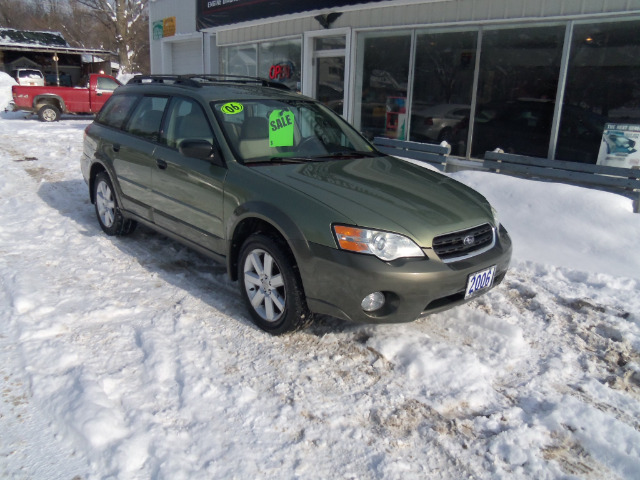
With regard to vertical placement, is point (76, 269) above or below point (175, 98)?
below

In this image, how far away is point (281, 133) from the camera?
4332 mm

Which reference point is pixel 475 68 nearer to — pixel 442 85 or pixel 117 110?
pixel 442 85

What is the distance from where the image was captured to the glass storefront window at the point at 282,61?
12.6 m

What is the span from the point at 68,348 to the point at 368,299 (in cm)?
199

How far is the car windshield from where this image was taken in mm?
4133

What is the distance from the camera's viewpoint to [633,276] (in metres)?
4.84

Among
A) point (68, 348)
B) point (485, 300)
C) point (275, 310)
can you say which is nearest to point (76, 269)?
point (68, 348)

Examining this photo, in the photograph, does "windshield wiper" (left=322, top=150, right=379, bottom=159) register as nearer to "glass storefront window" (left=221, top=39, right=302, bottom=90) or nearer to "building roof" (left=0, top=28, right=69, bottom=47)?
"glass storefront window" (left=221, top=39, right=302, bottom=90)

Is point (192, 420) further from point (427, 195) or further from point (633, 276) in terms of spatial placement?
point (633, 276)

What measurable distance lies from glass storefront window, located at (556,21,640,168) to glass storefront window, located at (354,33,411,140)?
10.2 ft

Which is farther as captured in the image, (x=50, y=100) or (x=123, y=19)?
(x=123, y=19)

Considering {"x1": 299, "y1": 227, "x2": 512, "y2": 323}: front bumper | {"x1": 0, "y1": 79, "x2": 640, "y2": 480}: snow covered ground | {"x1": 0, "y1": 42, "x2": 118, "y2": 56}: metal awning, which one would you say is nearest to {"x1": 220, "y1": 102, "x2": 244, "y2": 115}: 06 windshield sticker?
{"x1": 0, "y1": 79, "x2": 640, "y2": 480}: snow covered ground

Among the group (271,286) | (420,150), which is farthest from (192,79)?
(420,150)

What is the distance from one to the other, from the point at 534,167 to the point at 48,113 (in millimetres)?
16766
